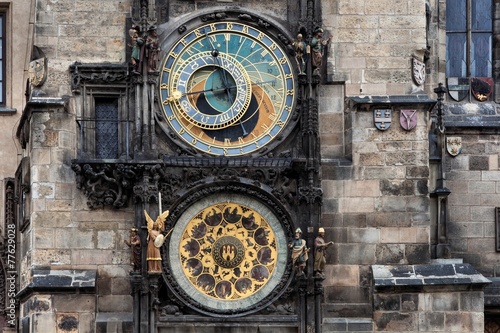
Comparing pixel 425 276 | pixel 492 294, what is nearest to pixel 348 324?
pixel 425 276

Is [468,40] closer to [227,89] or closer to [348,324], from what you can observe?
[227,89]

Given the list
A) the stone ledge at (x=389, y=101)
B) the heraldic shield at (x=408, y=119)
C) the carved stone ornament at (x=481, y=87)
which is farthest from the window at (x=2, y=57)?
the carved stone ornament at (x=481, y=87)

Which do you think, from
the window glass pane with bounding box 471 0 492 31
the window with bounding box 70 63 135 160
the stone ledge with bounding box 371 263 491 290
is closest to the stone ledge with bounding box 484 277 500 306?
the stone ledge with bounding box 371 263 491 290

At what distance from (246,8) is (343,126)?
236cm

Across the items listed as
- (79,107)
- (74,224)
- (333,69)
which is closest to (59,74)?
(79,107)

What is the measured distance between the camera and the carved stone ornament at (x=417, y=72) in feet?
89.4

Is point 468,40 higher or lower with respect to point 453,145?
higher

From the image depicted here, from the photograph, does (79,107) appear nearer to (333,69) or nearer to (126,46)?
(126,46)

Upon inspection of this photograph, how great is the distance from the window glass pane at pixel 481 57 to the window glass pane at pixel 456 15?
29cm

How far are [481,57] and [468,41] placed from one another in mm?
352

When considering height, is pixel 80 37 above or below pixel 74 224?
above

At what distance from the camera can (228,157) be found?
2678cm

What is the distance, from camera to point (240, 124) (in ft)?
88.5

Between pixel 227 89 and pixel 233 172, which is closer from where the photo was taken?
pixel 233 172
